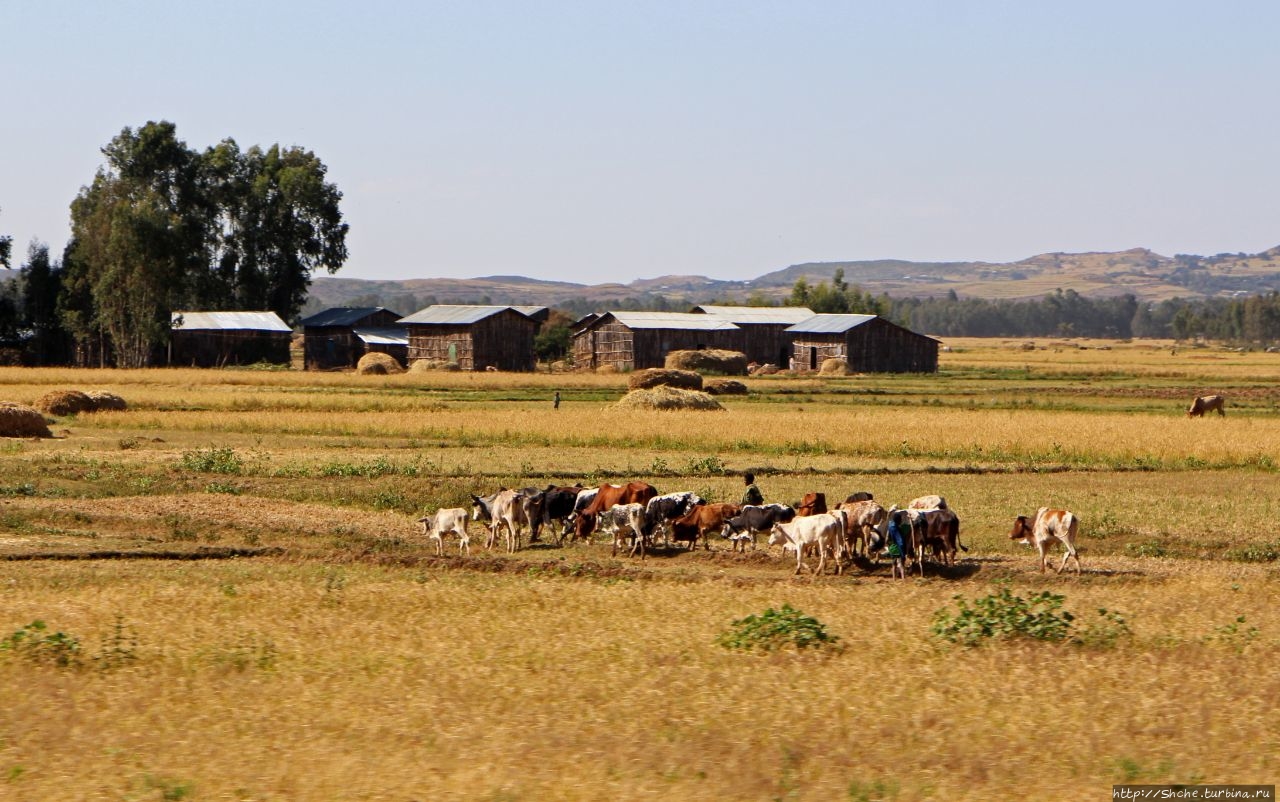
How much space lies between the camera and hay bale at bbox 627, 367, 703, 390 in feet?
225

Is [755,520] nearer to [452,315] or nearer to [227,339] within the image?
[452,315]

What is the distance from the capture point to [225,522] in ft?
86.2

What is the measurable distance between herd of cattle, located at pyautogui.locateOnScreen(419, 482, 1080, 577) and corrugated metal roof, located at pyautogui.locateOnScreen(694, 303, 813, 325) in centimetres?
8149

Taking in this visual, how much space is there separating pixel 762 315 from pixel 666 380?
Answer: 42020 millimetres

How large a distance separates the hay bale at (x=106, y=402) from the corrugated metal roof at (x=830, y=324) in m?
54.9

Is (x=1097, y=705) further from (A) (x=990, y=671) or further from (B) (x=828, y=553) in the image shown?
(B) (x=828, y=553)

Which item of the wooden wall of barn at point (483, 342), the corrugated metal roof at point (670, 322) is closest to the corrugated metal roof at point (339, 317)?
the wooden wall of barn at point (483, 342)

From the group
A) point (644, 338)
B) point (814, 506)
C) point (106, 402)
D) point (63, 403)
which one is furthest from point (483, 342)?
point (814, 506)

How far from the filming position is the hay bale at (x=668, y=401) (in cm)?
5562

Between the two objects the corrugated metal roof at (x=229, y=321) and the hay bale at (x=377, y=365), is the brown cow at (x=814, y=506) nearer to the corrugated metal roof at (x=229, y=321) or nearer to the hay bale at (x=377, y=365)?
the hay bale at (x=377, y=365)

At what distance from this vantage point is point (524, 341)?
102m

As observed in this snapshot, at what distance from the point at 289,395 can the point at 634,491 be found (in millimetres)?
40851

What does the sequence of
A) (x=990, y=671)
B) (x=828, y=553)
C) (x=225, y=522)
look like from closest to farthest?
(x=990, y=671) < (x=828, y=553) < (x=225, y=522)

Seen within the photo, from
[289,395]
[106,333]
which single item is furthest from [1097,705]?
[106,333]
